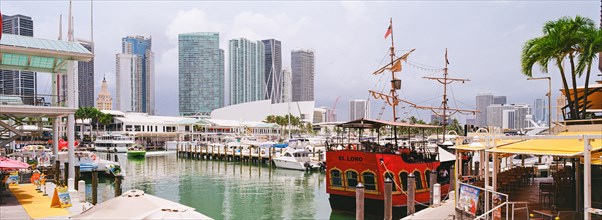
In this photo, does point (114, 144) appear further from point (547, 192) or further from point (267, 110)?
point (267, 110)

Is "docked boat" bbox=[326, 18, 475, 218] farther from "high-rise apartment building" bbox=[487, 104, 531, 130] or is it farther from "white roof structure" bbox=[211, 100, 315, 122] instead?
"white roof structure" bbox=[211, 100, 315, 122]

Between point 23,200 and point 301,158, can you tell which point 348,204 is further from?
point 301,158

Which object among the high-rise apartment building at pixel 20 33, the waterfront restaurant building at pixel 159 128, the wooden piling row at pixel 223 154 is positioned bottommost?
the wooden piling row at pixel 223 154

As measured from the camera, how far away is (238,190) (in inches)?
1390

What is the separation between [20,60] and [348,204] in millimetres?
19640

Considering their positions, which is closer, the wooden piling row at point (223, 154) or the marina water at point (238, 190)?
the marina water at point (238, 190)

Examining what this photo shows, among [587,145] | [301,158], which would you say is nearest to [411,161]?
[587,145]

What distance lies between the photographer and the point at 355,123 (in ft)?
73.5

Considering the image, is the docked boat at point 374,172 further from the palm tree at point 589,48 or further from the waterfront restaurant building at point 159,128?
the waterfront restaurant building at point 159,128

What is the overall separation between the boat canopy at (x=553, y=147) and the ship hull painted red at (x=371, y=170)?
31.4 feet

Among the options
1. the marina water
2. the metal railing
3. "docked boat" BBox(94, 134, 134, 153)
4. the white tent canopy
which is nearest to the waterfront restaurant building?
"docked boat" BBox(94, 134, 134, 153)

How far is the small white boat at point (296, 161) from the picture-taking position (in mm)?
49812

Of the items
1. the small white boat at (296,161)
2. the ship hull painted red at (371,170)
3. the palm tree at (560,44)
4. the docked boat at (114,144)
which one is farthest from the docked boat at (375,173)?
the docked boat at (114,144)

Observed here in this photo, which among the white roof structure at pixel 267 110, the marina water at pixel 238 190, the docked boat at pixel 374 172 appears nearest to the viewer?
the docked boat at pixel 374 172
